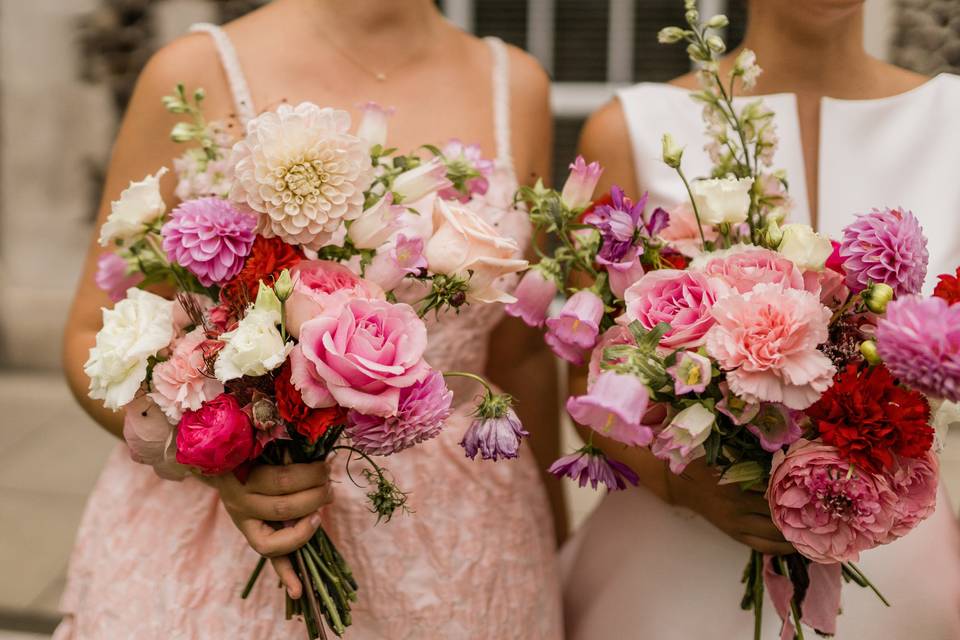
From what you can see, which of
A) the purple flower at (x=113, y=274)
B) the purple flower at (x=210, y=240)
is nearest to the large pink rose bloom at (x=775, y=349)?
the purple flower at (x=210, y=240)

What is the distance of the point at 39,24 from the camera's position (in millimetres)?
4305

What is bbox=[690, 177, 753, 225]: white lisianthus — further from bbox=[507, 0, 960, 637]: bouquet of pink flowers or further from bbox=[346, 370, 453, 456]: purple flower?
bbox=[346, 370, 453, 456]: purple flower

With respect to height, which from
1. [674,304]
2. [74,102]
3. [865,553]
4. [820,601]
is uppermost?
[674,304]

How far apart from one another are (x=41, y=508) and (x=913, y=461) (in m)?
3.37

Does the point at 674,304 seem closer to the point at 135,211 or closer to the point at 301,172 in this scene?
the point at 301,172

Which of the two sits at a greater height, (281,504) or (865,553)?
(281,504)

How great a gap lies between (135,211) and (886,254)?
2.96 ft

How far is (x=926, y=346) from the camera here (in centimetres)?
81

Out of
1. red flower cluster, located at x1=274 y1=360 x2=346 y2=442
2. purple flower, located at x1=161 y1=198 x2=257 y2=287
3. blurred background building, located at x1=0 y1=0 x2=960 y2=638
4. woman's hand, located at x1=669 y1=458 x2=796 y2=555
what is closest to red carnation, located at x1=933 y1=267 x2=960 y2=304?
woman's hand, located at x1=669 y1=458 x2=796 y2=555

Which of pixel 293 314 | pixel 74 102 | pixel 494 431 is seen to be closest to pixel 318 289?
pixel 293 314

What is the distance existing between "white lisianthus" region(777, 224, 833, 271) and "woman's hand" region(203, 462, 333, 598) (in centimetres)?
63

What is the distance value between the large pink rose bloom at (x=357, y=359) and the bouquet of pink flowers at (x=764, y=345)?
0.19 metres

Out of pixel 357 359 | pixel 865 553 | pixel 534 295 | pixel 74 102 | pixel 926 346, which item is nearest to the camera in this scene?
pixel 926 346

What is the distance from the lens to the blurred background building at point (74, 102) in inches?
165
